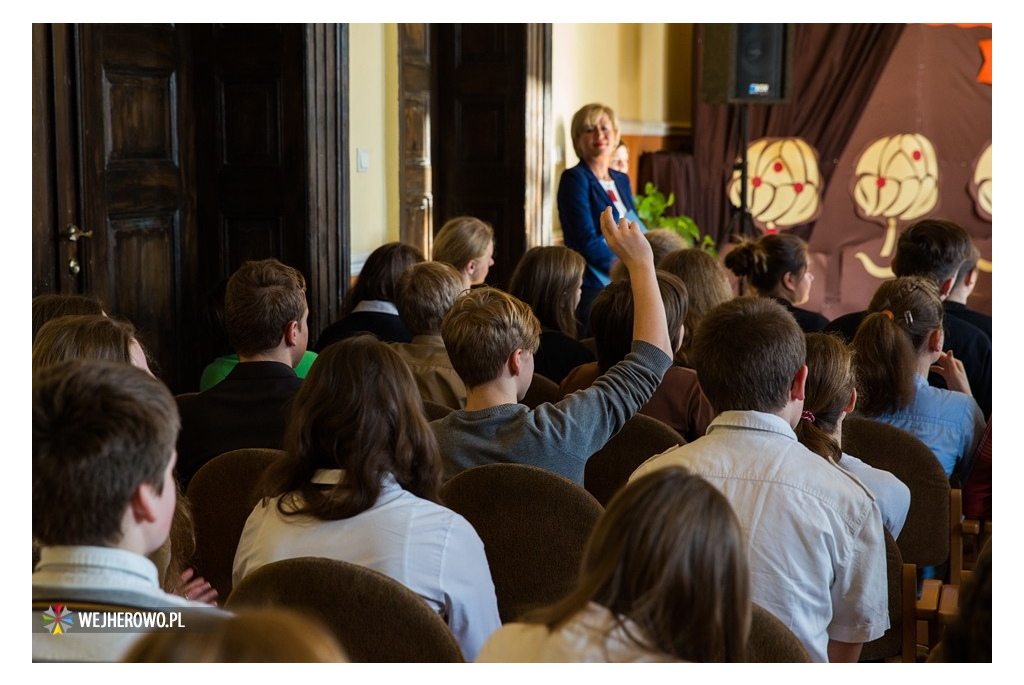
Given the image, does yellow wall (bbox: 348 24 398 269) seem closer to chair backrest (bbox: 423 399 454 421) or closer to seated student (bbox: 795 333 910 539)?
chair backrest (bbox: 423 399 454 421)

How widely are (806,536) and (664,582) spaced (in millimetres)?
674

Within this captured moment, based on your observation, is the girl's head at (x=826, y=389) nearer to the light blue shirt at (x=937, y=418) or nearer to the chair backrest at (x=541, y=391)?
the light blue shirt at (x=937, y=418)

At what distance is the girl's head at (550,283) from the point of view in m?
3.38

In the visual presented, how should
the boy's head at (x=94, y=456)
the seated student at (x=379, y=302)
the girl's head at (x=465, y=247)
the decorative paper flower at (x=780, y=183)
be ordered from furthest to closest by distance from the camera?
the decorative paper flower at (x=780, y=183) < the girl's head at (x=465, y=247) < the seated student at (x=379, y=302) < the boy's head at (x=94, y=456)

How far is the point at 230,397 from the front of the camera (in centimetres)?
241

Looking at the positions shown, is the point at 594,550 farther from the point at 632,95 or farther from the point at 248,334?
the point at 632,95

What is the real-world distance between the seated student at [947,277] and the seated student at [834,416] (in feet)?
3.53

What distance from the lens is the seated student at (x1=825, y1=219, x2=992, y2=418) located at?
10.8ft

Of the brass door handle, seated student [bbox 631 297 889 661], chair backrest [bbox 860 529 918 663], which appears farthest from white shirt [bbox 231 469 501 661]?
the brass door handle

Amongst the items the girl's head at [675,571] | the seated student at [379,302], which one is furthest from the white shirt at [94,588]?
the seated student at [379,302]

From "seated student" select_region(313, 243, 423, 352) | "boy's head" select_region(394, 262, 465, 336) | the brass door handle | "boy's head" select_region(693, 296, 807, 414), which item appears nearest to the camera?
"boy's head" select_region(693, 296, 807, 414)
